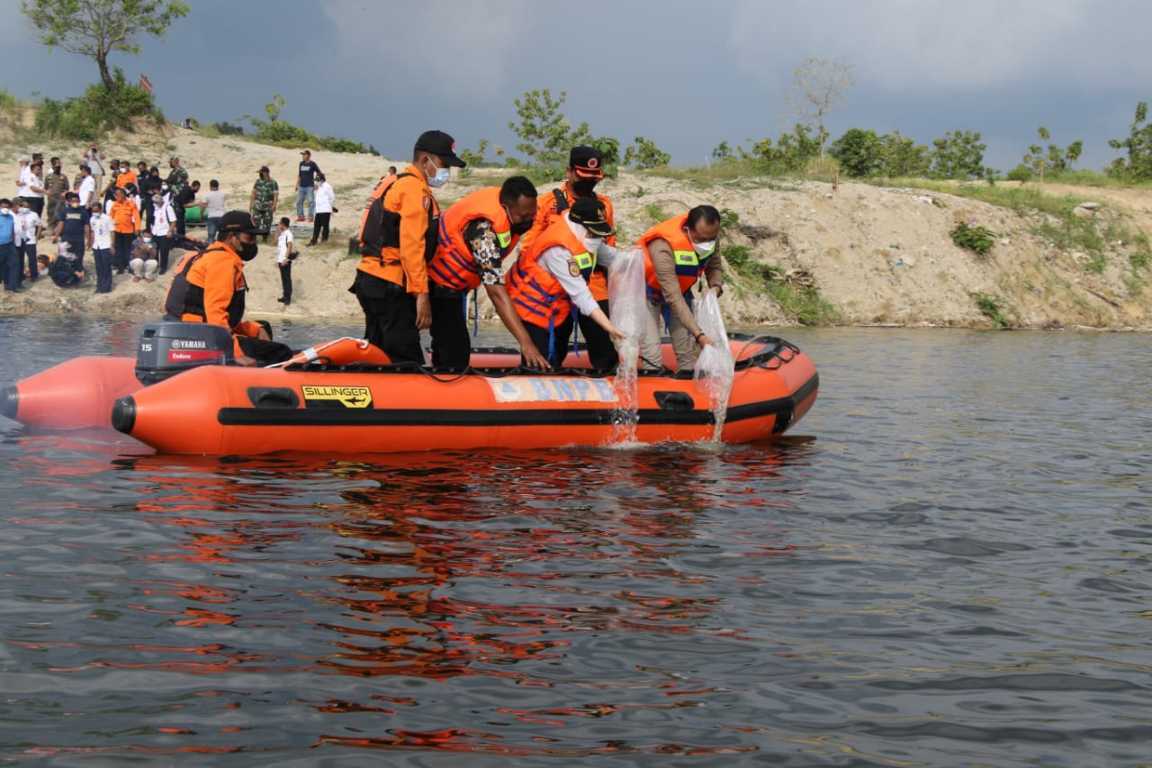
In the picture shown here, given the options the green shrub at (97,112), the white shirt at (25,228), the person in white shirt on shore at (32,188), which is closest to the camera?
the white shirt at (25,228)

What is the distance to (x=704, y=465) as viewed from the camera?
8.43 metres

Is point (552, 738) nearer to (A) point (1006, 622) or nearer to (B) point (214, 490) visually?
(A) point (1006, 622)

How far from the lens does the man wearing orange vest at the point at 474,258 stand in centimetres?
804

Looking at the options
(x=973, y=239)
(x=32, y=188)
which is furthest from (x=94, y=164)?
(x=973, y=239)

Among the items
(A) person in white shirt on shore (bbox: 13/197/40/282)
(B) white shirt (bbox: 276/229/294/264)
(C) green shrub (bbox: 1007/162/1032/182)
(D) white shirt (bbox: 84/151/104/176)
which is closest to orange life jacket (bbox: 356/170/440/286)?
(B) white shirt (bbox: 276/229/294/264)

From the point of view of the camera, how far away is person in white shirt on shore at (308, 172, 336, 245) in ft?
77.6

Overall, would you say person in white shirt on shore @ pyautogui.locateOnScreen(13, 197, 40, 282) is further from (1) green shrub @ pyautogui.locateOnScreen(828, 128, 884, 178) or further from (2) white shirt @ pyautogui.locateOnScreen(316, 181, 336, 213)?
(1) green shrub @ pyautogui.locateOnScreen(828, 128, 884, 178)

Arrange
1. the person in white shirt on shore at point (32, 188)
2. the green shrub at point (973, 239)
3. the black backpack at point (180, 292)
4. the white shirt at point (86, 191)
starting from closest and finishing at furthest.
Result: the black backpack at point (180, 292) → the white shirt at point (86, 191) → the person in white shirt on shore at point (32, 188) → the green shrub at point (973, 239)

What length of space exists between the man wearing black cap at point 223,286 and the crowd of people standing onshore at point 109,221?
1203 cm

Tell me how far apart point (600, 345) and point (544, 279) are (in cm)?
78

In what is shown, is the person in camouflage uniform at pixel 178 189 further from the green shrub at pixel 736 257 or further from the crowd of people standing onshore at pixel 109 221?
the green shrub at pixel 736 257

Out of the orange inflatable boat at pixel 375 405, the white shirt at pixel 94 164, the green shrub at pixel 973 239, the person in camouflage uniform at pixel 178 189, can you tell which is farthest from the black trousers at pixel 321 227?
the orange inflatable boat at pixel 375 405

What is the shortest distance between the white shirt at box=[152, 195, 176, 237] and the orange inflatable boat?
Answer: 14147 millimetres

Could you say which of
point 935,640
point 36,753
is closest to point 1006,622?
point 935,640
